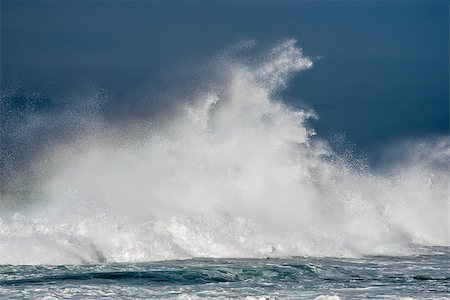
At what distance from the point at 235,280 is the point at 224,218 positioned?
32.1 feet

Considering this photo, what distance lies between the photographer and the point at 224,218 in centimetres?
4019

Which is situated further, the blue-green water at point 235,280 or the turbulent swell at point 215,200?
the turbulent swell at point 215,200

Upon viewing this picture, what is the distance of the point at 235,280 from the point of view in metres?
30.5

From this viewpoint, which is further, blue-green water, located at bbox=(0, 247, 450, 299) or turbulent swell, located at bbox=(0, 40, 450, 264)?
turbulent swell, located at bbox=(0, 40, 450, 264)

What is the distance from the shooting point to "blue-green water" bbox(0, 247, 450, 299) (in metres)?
27.5

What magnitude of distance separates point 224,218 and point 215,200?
5.94 feet

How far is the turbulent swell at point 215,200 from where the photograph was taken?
36750mm

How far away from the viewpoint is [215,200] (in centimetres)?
4178

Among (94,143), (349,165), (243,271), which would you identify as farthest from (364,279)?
(94,143)

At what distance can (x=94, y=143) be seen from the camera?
51.6 metres

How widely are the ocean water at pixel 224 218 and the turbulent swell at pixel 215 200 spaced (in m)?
0.08

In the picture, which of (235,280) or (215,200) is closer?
(235,280)

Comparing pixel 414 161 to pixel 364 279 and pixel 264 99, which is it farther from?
pixel 364 279

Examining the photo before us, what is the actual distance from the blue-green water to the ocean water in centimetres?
7
